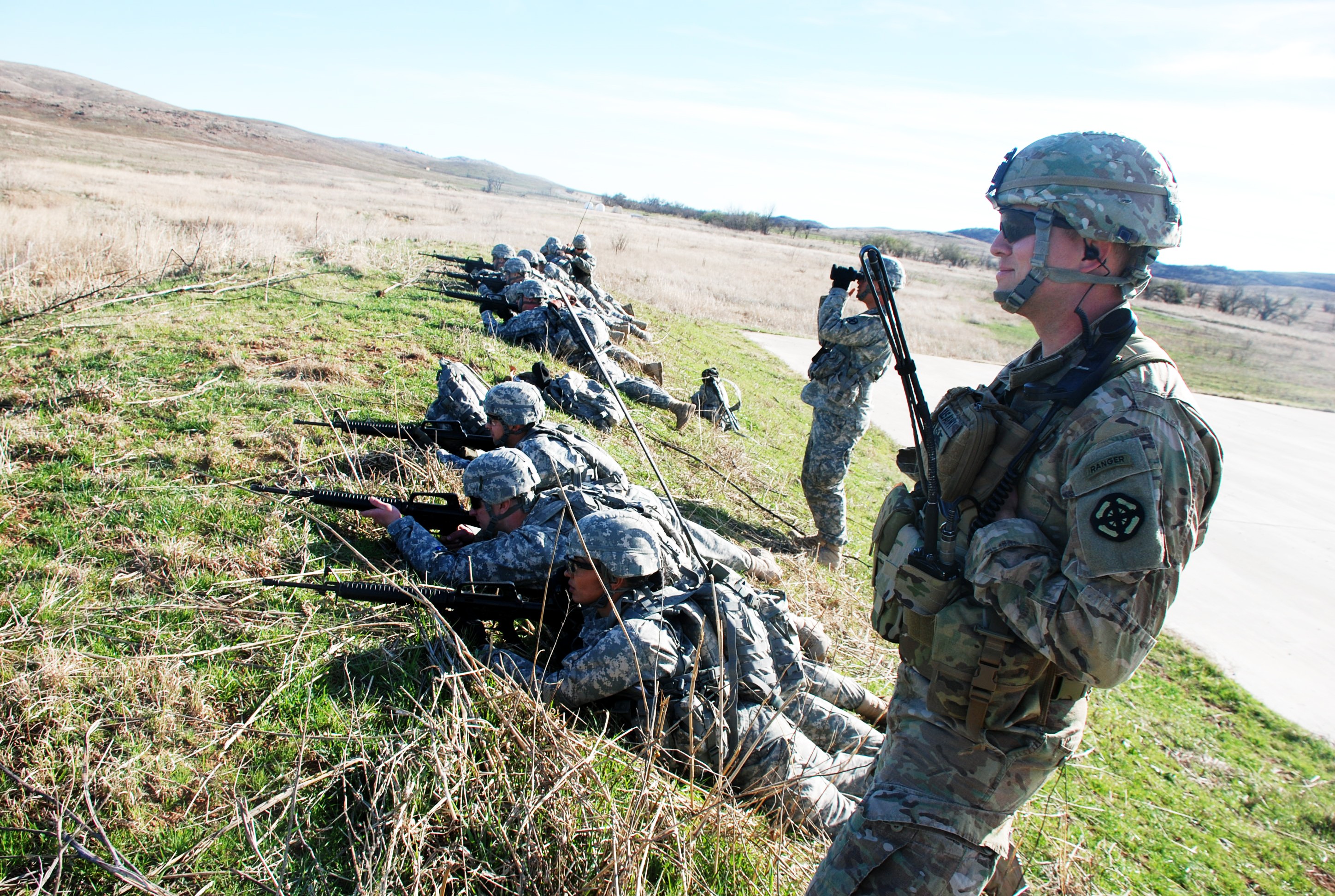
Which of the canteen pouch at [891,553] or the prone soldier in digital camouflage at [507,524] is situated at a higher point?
the canteen pouch at [891,553]

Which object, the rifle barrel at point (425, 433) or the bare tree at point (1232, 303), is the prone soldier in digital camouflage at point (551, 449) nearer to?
the rifle barrel at point (425, 433)

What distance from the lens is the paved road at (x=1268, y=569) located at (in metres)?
7.61

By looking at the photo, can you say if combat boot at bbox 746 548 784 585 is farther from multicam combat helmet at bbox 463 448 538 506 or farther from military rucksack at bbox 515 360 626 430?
military rucksack at bbox 515 360 626 430

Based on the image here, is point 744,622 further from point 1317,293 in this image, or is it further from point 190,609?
point 1317,293

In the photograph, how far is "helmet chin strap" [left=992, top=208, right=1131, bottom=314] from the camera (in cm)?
208

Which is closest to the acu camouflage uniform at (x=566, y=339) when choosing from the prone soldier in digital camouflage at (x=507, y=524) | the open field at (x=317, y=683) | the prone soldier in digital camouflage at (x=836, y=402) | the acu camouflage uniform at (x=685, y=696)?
the open field at (x=317, y=683)

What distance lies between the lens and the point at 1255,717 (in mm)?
6668

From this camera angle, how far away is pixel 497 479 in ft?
14.0

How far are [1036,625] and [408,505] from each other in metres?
3.64

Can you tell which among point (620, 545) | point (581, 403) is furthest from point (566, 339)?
point (620, 545)

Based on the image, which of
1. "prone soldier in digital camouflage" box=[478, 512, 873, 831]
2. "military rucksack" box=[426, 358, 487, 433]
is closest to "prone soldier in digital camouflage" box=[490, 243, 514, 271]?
"military rucksack" box=[426, 358, 487, 433]

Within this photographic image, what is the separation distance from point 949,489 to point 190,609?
326 cm

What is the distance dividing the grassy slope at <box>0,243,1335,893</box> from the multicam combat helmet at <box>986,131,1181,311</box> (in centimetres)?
211

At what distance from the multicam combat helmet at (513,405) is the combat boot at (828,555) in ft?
11.4
